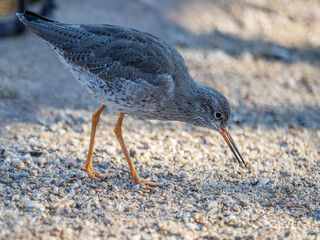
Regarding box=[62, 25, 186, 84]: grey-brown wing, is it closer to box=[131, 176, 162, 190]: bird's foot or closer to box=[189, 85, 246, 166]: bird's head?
box=[189, 85, 246, 166]: bird's head

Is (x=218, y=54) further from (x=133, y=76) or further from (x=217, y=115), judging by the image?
(x=133, y=76)

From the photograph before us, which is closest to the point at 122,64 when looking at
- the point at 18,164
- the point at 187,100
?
the point at 187,100

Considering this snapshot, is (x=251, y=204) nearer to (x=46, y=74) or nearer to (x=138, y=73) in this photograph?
(x=138, y=73)

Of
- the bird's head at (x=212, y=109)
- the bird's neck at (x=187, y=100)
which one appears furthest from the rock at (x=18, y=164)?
the bird's head at (x=212, y=109)

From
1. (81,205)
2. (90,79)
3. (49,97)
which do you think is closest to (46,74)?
(49,97)

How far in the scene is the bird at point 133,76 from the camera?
18.5ft

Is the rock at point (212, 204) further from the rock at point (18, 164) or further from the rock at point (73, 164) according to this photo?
the rock at point (18, 164)

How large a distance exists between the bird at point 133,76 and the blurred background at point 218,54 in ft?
6.20

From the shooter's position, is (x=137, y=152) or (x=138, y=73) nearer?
(x=138, y=73)

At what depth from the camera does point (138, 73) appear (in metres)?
5.68

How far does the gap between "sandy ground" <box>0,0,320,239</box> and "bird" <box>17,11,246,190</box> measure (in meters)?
0.58

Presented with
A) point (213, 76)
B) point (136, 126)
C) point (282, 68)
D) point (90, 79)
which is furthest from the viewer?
point (282, 68)

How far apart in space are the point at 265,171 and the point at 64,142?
329 centimetres

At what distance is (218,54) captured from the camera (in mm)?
10789
